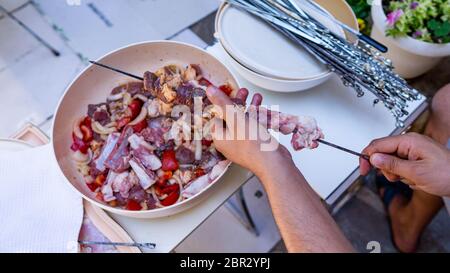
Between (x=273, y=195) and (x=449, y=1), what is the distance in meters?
1.19

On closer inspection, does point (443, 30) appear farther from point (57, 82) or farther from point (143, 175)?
point (57, 82)

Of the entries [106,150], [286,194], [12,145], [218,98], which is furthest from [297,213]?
[12,145]

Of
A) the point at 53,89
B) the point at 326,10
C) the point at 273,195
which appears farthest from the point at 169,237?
the point at 53,89

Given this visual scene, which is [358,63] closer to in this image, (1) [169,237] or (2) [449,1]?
(1) [169,237]

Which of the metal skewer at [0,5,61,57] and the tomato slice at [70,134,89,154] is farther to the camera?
the metal skewer at [0,5,61,57]

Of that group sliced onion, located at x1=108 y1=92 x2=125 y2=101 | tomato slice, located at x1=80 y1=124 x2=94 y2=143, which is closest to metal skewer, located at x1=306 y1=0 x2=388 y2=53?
sliced onion, located at x1=108 y1=92 x2=125 y2=101

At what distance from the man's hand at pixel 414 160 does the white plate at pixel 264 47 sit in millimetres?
259

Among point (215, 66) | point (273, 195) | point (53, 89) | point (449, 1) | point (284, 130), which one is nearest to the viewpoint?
point (273, 195)

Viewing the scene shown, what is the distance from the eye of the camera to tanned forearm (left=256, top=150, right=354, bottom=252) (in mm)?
803

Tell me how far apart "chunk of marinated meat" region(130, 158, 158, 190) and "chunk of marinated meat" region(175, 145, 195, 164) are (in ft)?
0.25

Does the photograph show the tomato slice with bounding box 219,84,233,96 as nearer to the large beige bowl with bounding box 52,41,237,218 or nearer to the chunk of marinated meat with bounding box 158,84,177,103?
the large beige bowl with bounding box 52,41,237,218

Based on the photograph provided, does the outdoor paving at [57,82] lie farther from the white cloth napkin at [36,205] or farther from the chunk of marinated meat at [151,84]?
the chunk of marinated meat at [151,84]

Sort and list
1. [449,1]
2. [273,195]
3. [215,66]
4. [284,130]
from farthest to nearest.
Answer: [449,1] → [215,66] → [284,130] → [273,195]
